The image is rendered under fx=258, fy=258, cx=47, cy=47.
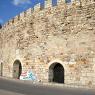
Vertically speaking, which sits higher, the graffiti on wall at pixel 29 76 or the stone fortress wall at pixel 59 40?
the stone fortress wall at pixel 59 40

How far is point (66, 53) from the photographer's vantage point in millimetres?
14117

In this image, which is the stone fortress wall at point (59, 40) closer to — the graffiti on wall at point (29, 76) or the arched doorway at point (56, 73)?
the arched doorway at point (56, 73)

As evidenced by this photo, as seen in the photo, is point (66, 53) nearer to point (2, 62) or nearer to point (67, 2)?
point (67, 2)

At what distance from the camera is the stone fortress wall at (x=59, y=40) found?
525 inches

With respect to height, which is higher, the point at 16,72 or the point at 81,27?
the point at 81,27

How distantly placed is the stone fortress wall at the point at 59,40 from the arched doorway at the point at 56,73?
9 cm

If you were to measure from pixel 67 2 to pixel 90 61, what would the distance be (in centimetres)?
370

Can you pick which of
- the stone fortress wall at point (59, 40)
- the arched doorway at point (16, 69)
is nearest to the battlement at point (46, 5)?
the stone fortress wall at point (59, 40)

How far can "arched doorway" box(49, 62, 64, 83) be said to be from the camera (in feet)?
49.3

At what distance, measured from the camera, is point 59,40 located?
1452cm

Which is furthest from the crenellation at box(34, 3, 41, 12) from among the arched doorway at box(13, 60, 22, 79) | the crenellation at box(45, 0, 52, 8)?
the arched doorway at box(13, 60, 22, 79)

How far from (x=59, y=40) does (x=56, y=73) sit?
2.20 m

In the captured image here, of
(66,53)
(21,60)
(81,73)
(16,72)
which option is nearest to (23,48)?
(21,60)

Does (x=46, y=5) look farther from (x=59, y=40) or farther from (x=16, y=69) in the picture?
(x=16, y=69)
